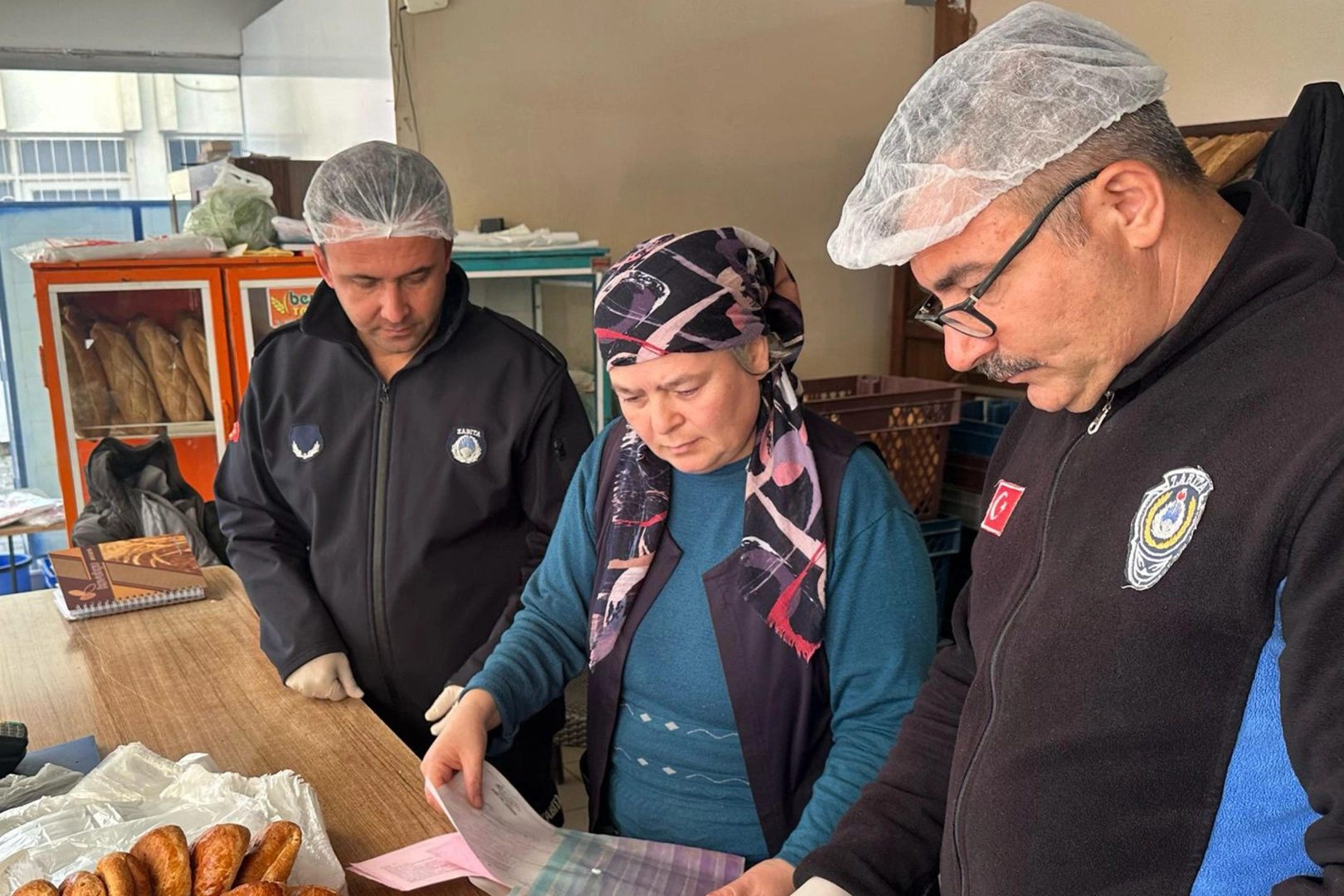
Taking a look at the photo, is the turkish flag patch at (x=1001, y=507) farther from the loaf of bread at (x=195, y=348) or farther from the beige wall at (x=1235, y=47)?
the loaf of bread at (x=195, y=348)

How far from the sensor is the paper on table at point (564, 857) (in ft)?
4.12

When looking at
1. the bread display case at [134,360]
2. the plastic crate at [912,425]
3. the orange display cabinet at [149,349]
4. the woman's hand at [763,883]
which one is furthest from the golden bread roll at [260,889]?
the bread display case at [134,360]

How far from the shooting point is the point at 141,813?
1.28 m

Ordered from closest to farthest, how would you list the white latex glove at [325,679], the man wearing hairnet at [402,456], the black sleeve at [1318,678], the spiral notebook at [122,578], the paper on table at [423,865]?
the black sleeve at [1318,678], the paper on table at [423,865], the white latex glove at [325,679], the man wearing hairnet at [402,456], the spiral notebook at [122,578]

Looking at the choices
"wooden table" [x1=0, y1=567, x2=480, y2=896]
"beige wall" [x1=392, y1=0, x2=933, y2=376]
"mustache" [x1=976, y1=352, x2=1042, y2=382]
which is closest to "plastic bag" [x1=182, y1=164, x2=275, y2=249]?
"beige wall" [x1=392, y1=0, x2=933, y2=376]

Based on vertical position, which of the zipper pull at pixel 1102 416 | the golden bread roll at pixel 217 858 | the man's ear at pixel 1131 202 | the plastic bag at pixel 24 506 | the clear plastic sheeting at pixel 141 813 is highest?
the man's ear at pixel 1131 202

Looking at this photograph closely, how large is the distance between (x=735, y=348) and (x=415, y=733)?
1.01 m

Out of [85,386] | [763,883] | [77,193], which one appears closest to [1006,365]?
[763,883]

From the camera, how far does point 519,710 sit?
1.58m

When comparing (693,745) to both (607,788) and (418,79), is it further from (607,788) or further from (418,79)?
(418,79)

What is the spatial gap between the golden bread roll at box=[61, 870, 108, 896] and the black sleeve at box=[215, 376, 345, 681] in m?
0.72

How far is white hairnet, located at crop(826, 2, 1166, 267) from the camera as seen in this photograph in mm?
916

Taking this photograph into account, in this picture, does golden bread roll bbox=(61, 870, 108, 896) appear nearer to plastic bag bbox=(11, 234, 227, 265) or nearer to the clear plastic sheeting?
the clear plastic sheeting

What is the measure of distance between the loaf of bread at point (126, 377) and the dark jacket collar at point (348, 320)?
1.78 meters
